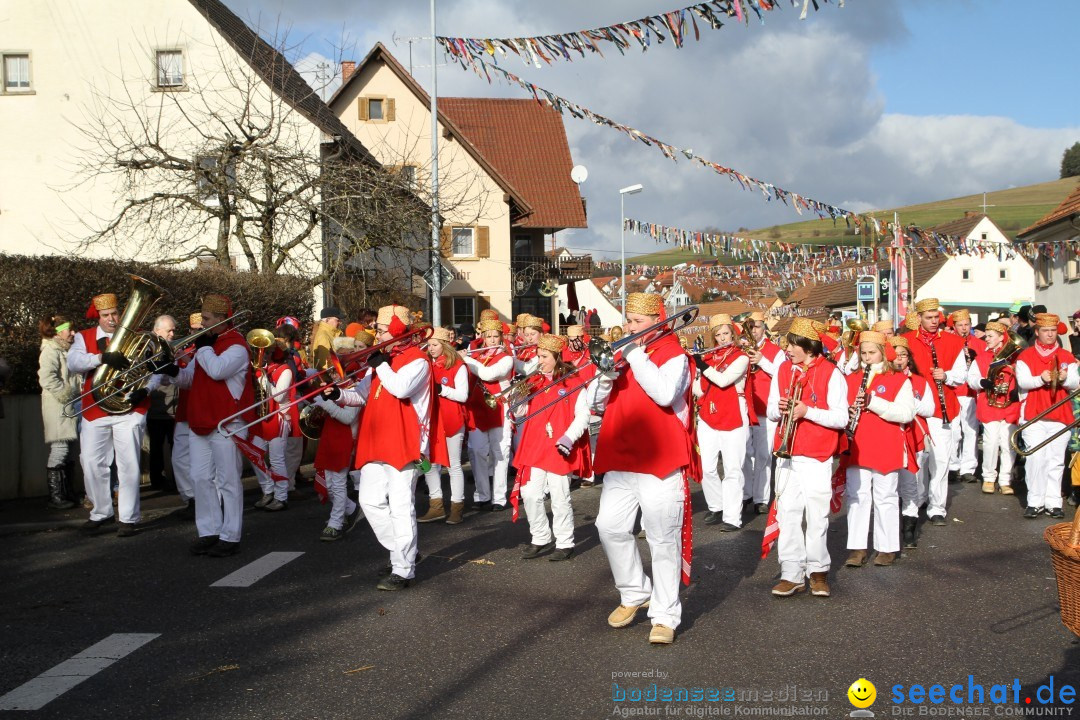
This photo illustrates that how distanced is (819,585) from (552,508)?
223 centimetres

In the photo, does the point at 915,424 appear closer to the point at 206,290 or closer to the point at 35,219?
the point at 206,290

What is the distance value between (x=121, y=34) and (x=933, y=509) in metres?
24.2

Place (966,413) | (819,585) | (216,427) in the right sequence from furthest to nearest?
1. (966,413)
2. (216,427)
3. (819,585)

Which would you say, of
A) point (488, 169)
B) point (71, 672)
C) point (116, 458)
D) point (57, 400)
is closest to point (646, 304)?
point (71, 672)

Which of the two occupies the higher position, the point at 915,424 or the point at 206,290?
the point at 206,290

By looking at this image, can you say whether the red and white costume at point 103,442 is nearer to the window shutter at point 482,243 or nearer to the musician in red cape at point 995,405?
the musician in red cape at point 995,405

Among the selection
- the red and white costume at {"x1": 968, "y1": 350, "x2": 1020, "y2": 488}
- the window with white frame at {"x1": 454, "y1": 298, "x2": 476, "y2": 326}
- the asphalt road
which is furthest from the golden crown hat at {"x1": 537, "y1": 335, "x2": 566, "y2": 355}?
the window with white frame at {"x1": 454, "y1": 298, "x2": 476, "y2": 326}

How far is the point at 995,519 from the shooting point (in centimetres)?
1002

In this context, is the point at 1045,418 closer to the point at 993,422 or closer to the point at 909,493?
the point at 993,422

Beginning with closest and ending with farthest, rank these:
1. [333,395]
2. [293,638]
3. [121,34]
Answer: [293,638]
[333,395]
[121,34]

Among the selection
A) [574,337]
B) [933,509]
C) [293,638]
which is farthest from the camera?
[574,337]

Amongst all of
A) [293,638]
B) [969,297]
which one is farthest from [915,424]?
[969,297]

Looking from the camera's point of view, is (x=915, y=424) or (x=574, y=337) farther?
(x=574, y=337)

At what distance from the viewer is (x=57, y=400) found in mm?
10266
